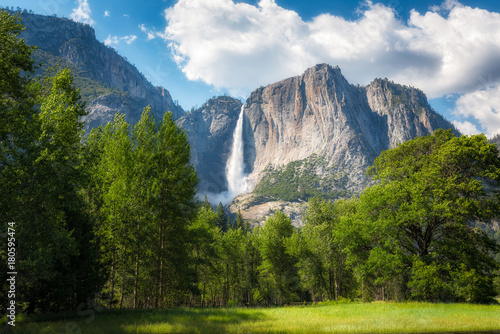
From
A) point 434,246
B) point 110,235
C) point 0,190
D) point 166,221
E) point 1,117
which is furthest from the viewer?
point 434,246

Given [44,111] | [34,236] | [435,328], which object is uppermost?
[44,111]

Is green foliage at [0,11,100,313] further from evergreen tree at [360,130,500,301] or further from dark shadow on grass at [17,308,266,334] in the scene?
evergreen tree at [360,130,500,301]

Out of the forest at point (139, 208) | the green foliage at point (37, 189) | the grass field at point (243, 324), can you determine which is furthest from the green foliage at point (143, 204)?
the grass field at point (243, 324)

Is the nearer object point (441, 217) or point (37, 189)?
point (37, 189)

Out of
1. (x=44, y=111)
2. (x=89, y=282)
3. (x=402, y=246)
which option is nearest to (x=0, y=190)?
(x=44, y=111)

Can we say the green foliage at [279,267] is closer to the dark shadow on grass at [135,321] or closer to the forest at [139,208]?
the forest at [139,208]

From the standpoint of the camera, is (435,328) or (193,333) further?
(435,328)

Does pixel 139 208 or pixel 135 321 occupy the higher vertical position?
pixel 139 208

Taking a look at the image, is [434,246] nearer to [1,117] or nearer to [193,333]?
[193,333]

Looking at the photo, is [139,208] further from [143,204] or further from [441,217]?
[441,217]

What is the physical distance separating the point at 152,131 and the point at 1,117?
11197 millimetres

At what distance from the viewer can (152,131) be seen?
2236cm

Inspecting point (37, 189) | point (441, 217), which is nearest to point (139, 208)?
point (37, 189)

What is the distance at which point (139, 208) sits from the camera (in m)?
18.9
